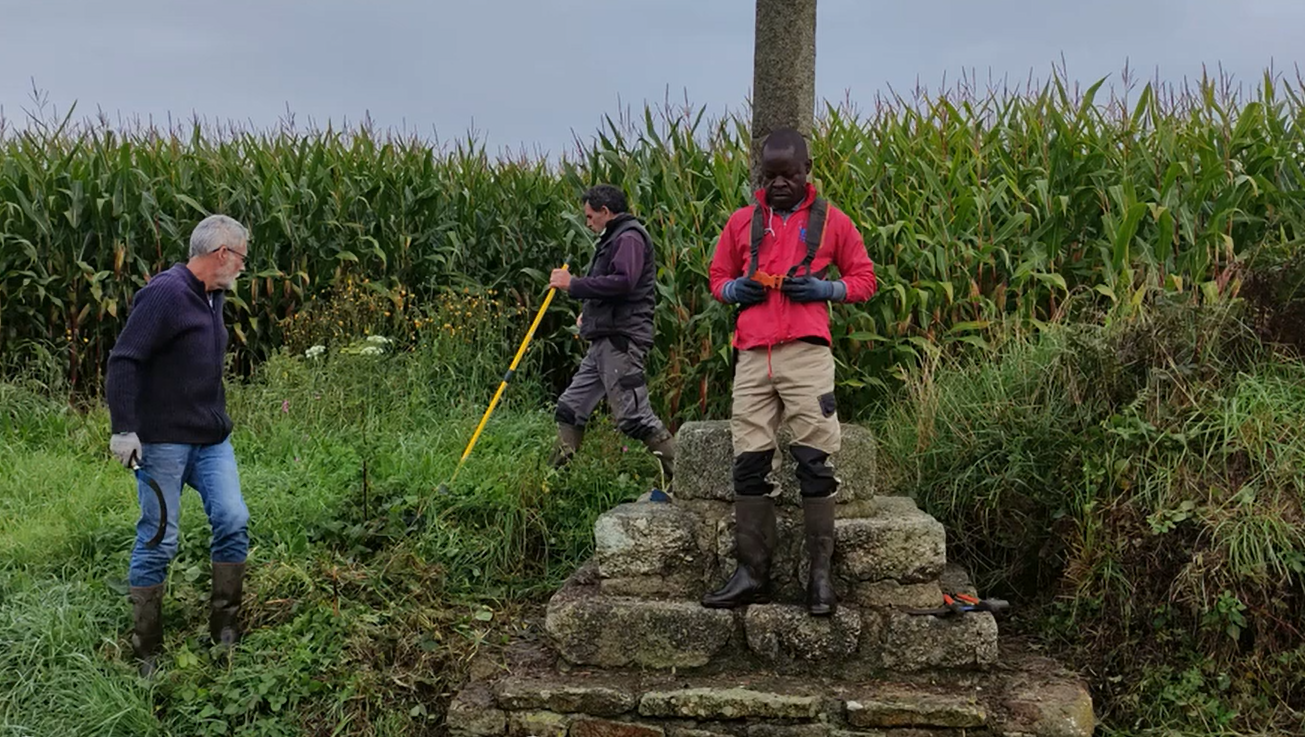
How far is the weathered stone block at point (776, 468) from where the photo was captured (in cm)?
484

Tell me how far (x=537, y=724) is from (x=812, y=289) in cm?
201

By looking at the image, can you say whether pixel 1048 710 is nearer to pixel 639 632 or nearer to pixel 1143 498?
pixel 1143 498

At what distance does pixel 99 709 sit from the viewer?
4.37m

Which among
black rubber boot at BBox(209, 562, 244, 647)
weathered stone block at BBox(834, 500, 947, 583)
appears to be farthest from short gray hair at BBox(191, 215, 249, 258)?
weathered stone block at BBox(834, 500, 947, 583)

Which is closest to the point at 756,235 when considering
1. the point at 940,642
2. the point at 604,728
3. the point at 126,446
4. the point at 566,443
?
the point at 940,642

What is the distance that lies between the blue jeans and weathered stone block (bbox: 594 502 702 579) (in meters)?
1.54

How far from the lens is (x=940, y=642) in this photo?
4473mm

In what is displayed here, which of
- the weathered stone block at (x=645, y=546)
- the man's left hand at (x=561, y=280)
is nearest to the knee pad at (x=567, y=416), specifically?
the man's left hand at (x=561, y=280)

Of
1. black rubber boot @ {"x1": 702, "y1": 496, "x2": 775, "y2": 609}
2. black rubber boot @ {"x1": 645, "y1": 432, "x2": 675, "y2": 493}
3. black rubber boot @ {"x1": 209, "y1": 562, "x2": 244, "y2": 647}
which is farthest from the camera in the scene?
black rubber boot @ {"x1": 645, "y1": 432, "x2": 675, "y2": 493}

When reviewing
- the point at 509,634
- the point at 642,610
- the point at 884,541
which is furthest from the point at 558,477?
the point at 884,541

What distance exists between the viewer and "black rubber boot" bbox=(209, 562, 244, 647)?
4.75m

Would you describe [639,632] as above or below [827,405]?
below

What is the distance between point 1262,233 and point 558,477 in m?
4.45

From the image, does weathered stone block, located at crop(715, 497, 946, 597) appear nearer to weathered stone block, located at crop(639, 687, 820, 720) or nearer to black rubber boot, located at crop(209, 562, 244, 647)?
weathered stone block, located at crop(639, 687, 820, 720)
